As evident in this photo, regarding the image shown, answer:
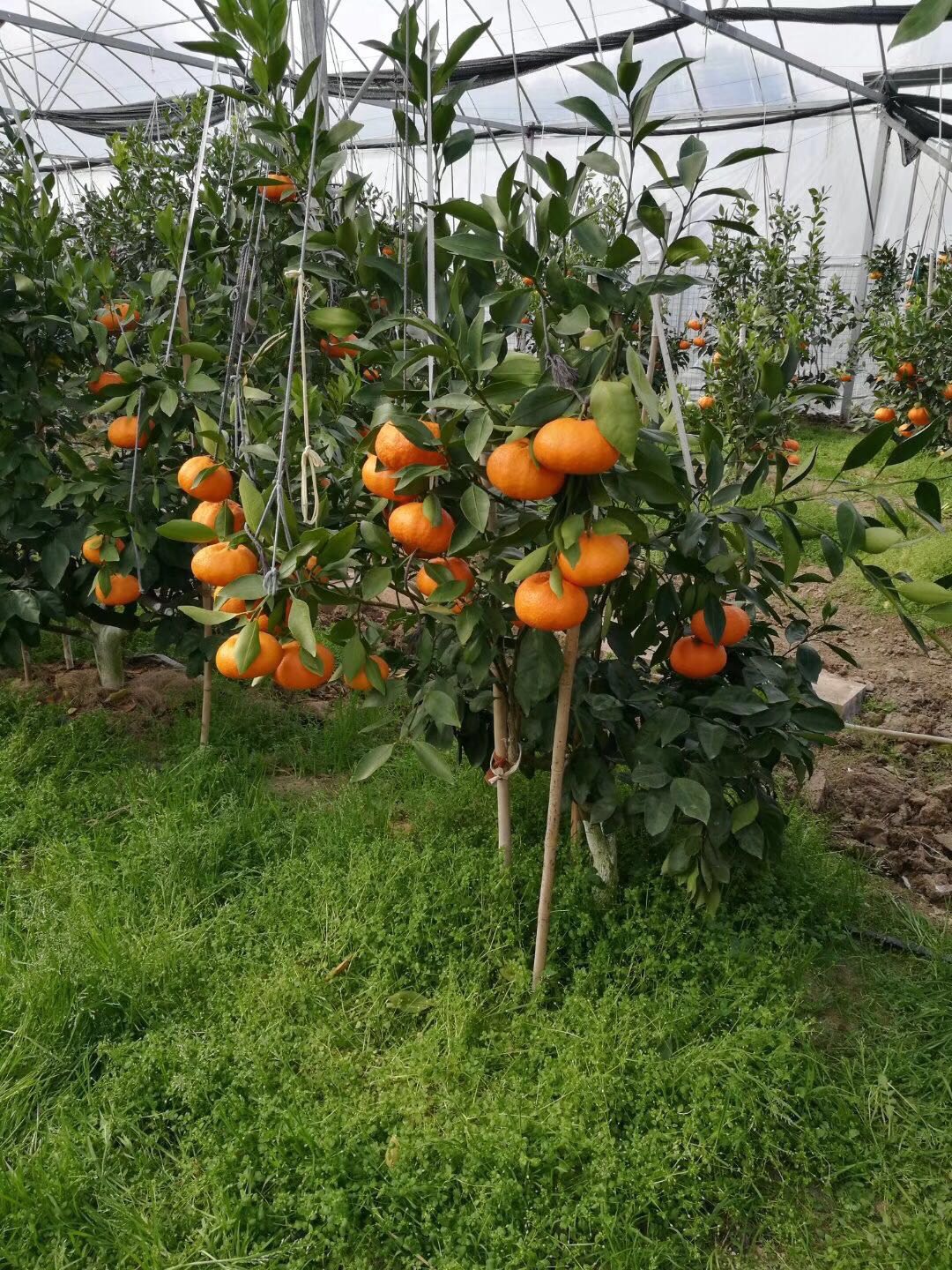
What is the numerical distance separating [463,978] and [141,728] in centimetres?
135

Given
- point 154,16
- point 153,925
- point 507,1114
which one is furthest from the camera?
point 154,16

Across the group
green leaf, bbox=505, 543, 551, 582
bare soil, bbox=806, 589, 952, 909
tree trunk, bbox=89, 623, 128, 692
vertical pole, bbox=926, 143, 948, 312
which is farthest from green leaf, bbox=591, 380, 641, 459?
vertical pole, bbox=926, 143, 948, 312

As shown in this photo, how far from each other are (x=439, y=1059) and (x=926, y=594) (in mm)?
1013

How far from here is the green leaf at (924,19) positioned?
0.52m

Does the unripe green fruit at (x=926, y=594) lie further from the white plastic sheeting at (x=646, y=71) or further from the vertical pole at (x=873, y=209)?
the vertical pole at (x=873, y=209)

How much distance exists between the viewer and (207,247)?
2.02 metres

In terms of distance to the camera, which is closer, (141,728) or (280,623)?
(280,623)

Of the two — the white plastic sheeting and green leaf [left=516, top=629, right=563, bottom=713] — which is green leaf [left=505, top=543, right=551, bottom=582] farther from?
the white plastic sheeting

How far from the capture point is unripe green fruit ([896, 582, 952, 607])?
924mm

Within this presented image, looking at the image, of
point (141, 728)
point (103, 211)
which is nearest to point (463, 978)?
point (141, 728)

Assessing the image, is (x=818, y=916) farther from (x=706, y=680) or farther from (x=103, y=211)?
(x=103, y=211)

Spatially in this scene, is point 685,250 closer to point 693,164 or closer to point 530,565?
point 693,164

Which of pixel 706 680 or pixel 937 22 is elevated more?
pixel 937 22

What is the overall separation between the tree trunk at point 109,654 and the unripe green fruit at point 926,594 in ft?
7.29
